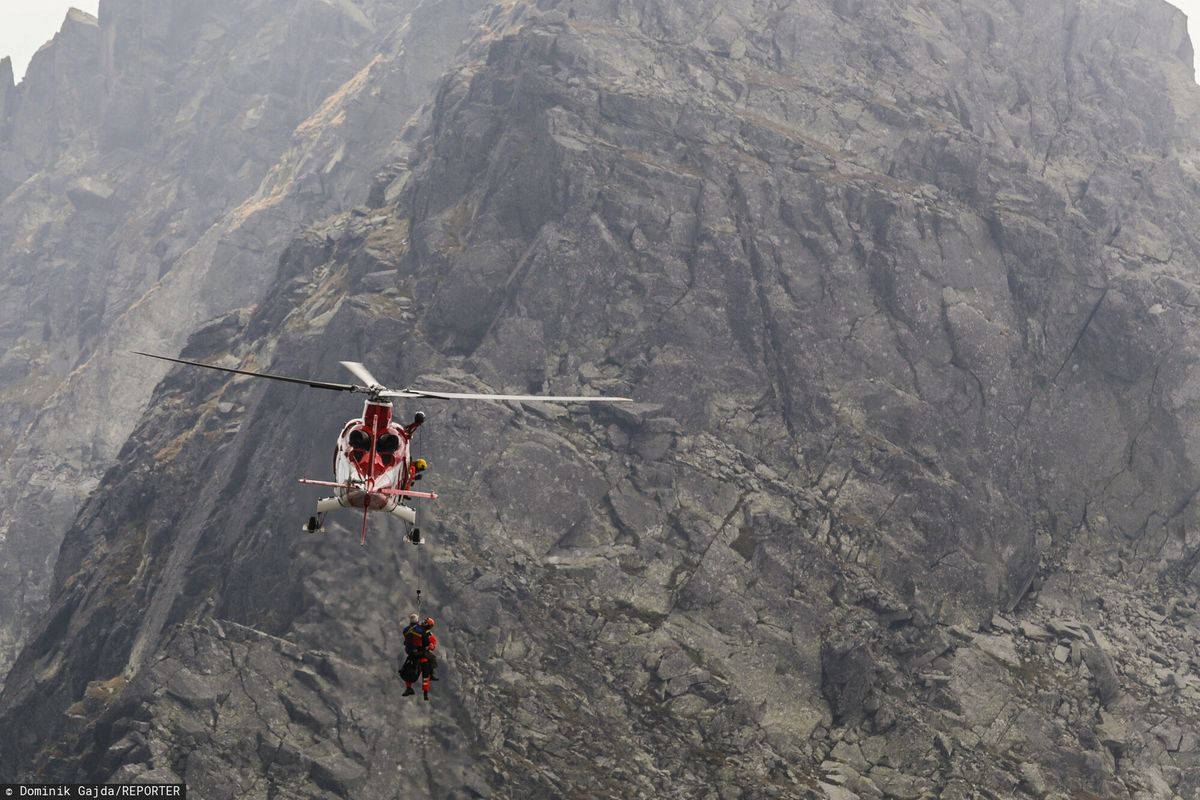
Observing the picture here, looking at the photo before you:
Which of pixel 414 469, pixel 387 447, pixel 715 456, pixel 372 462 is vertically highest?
pixel 715 456

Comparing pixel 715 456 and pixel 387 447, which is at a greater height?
pixel 715 456

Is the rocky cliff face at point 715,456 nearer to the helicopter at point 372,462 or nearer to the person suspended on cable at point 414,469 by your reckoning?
the person suspended on cable at point 414,469

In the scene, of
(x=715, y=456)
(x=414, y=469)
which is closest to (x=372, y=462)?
(x=414, y=469)

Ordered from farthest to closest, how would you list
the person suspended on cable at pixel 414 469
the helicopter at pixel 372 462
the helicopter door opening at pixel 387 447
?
the person suspended on cable at pixel 414 469, the helicopter door opening at pixel 387 447, the helicopter at pixel 372 462

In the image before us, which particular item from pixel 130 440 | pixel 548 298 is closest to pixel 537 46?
pixel 548 298

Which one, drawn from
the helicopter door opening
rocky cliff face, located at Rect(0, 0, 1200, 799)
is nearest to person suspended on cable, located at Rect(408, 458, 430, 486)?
the helicopter door opening

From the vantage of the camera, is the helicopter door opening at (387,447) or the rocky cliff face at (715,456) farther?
the rocky cliff face at (715,456)

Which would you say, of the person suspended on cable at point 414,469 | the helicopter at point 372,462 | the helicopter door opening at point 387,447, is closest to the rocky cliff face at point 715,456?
the person suspended on cable at point 414,469

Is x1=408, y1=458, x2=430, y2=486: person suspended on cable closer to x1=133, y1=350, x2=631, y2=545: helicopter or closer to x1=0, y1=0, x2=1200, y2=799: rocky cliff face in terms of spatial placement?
x1=133, y1=350, x2=631, y2=545: helicopter

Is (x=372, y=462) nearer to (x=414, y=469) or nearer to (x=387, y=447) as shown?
(x=387, y=447)
